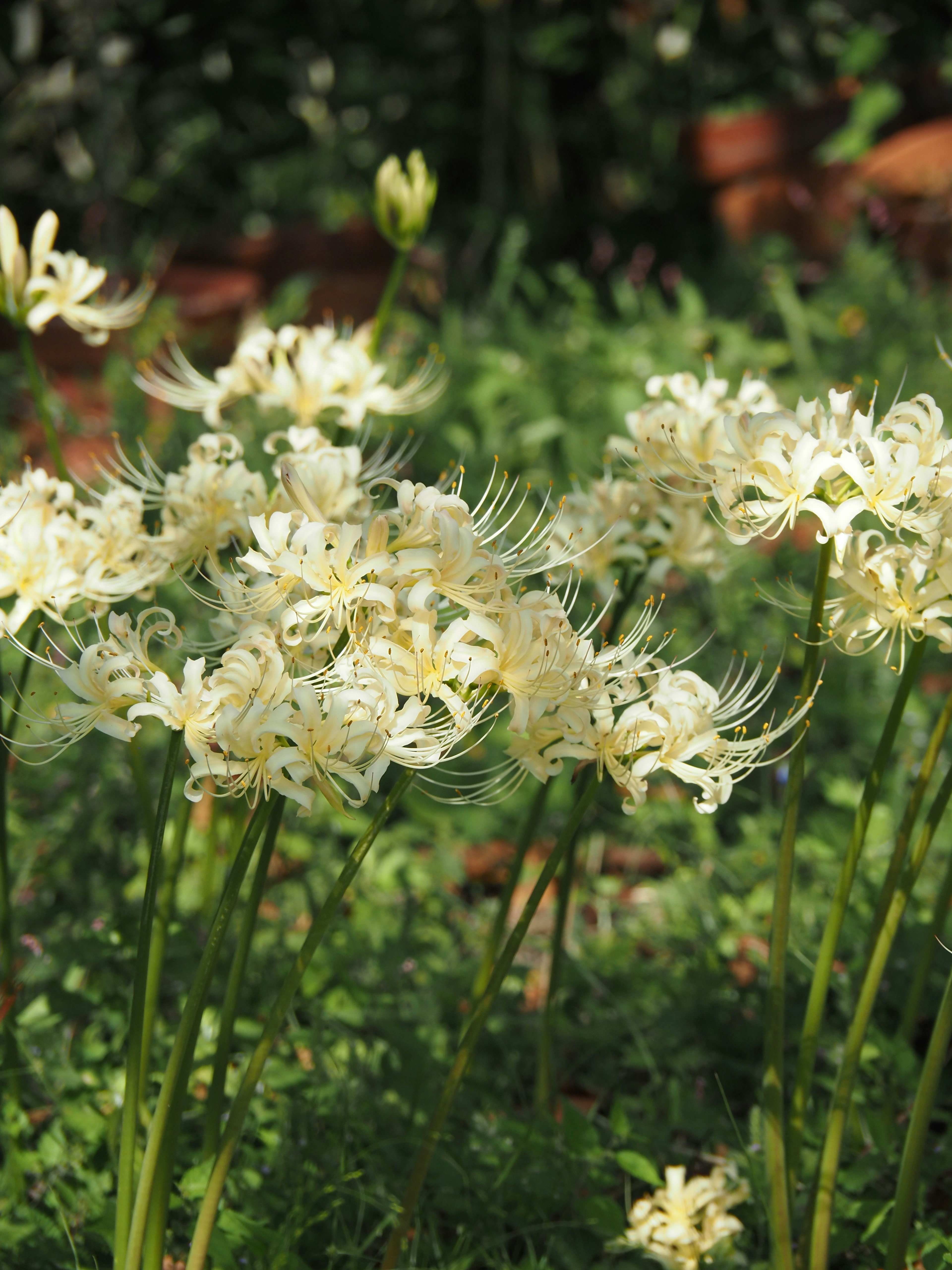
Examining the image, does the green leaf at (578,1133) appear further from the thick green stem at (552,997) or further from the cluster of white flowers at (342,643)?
the cluster of white flowers at (342,643)

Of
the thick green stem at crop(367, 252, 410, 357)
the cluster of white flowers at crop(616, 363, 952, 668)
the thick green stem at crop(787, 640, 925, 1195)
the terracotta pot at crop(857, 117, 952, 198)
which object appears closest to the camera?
the cluster of white flowers at crop(616, 363, 952, 668)

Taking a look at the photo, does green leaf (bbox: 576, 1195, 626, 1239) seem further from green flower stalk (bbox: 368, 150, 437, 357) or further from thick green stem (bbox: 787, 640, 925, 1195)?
green flower stalk (bbox: 368, 150, 437, 357)

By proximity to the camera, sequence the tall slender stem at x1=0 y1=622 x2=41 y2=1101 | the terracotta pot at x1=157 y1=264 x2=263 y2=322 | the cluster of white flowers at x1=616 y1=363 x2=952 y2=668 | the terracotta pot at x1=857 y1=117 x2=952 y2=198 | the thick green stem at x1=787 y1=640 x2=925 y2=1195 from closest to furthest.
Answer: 1. the cluster of white flowers at x1=616 y1=363 x2=952 y2=668
2. the thick green stem at x1=787 y1=640 x2=925 y2=1195
3. the tall slender stem at x1=0 y1=622 x2=41 y2=1101
4. the terracotta pot at x1=857 y1=117 x2=952 y2=198
5. the terracotta pot at x1=157 y1=264 x2=263 y2=322

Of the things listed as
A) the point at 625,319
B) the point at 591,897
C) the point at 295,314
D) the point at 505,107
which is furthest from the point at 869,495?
the point at 505,107

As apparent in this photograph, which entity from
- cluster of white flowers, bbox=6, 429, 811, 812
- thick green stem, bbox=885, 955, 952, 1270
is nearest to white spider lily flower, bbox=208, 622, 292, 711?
cluster of white flowers, bbox=6, 429, 811, 812

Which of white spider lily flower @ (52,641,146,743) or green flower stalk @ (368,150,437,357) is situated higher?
green flower stalk @ (368,150,437,357)

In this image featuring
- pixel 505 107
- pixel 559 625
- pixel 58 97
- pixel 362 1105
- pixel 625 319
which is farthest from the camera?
pixel 505 107

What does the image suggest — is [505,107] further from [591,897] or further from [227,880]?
[227,880]
